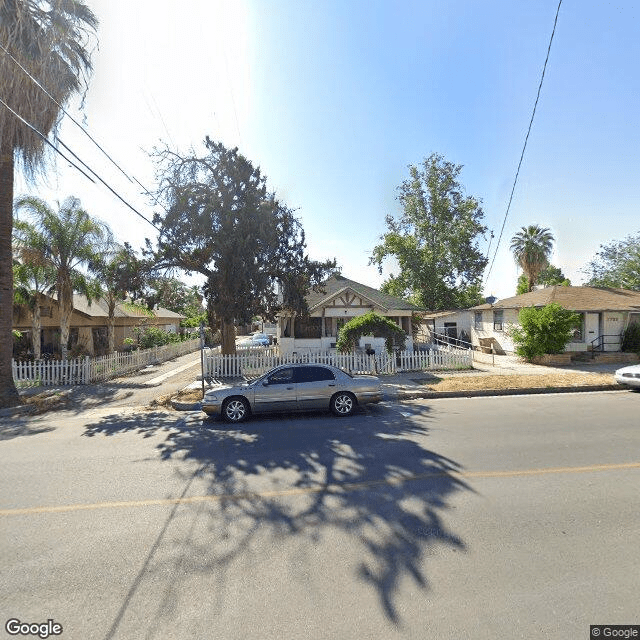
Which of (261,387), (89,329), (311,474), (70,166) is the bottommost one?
(311,474)

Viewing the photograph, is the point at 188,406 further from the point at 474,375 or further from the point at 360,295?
the point at 360,295

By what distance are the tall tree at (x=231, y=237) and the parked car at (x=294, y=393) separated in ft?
18.4

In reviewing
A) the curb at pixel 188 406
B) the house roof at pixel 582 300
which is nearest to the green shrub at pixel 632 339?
the house roof at pixel 582 300

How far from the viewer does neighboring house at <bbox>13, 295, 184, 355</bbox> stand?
22812 millimetres

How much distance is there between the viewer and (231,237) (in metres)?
14.1

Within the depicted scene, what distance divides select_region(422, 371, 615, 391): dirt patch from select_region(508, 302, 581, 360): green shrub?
339 centimetres

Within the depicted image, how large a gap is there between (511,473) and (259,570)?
3.78m

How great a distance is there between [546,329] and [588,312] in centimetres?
502

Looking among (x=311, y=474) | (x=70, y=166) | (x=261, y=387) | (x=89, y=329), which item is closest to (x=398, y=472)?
(x=311, y=474)

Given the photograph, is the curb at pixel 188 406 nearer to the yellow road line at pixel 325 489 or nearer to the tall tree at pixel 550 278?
the yellow road line at pixel 325 489

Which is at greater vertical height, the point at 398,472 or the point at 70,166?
the point at 70,166

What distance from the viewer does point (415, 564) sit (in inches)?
133

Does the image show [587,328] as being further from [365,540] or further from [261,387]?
[365,540]

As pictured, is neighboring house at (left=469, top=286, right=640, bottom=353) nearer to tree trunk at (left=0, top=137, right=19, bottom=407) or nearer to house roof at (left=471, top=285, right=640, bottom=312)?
house roof at (left=471, top=285, right=640, bottom=312)
